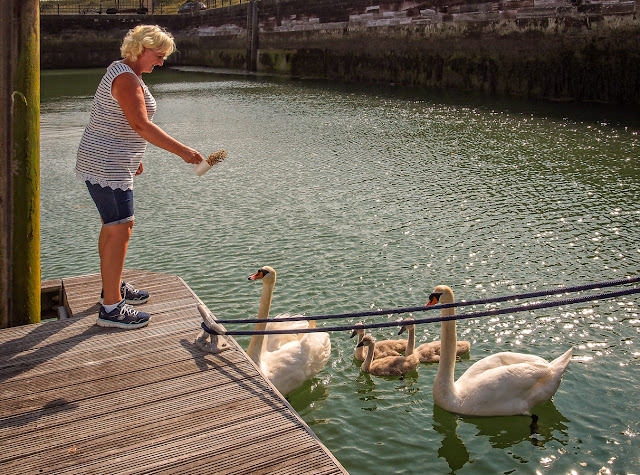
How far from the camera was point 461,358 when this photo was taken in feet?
20.3

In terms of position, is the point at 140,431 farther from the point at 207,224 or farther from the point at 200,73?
the point at 200,73

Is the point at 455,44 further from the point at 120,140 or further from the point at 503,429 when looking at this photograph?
the point at 120,140

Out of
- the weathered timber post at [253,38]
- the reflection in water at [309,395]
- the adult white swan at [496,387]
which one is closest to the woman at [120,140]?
the reflection in water at [309,395]

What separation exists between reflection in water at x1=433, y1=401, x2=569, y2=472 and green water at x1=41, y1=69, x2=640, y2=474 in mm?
16

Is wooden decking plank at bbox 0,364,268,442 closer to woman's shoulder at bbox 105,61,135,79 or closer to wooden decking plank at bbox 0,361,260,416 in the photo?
wooden decking plank at bbox 0,361,260,416

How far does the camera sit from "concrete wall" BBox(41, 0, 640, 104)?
2095 centimetres

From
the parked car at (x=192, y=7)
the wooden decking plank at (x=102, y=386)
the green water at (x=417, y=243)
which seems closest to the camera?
the wooden decking plank at (x=102, y=386)

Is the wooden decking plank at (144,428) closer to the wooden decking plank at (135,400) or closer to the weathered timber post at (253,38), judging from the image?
the wooden decking plank at (135,400)

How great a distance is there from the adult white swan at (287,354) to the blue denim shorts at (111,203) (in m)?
1.42

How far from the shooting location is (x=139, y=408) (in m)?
3.64

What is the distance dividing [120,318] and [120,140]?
121cm

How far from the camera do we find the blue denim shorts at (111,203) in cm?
432

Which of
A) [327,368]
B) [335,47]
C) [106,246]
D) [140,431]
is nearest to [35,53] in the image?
[106,246]

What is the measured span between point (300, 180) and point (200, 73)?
33230 millimetres
